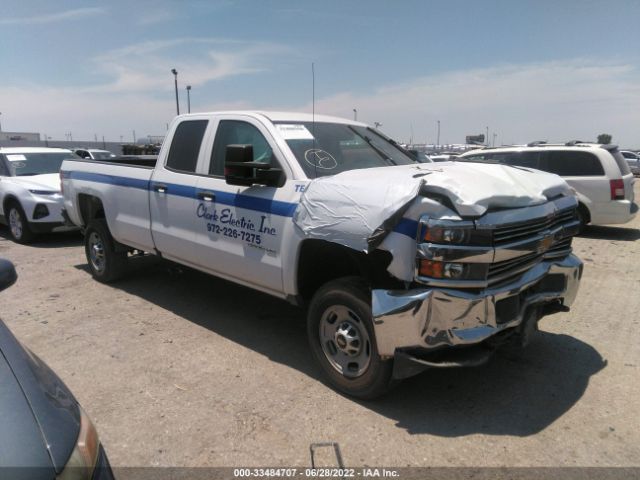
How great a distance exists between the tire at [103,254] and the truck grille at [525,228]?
4.86 metres

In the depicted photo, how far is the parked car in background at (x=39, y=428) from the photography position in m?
1.53

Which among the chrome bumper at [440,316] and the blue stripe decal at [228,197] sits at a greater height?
the blue stripe decal at [228,197]

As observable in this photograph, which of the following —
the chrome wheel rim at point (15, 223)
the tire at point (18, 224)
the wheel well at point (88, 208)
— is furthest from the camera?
the chrome wheel rim at point (15, 223)

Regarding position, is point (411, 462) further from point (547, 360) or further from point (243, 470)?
point (547, 360)

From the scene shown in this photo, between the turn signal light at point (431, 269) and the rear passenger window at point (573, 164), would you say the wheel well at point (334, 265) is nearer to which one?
the turn signal light at point (431, 269)

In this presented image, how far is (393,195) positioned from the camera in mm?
3152

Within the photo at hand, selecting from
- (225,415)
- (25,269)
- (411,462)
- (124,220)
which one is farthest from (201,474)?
(25,269)

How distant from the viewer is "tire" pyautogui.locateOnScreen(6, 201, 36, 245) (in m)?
8.98

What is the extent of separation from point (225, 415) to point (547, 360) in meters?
2.72

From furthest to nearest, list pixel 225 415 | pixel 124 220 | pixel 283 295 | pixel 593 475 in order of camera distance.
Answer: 1. pixel 124 220
2. pixel 283 295
3. pixel 225 415
4. pixel 593 475

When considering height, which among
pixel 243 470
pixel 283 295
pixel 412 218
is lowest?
pixel 243 470

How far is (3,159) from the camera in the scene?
32.0ft

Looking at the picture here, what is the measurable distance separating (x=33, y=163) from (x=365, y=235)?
364 inches

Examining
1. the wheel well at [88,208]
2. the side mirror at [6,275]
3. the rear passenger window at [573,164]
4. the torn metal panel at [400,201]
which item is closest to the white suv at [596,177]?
the rear passenger window at [573,164]
